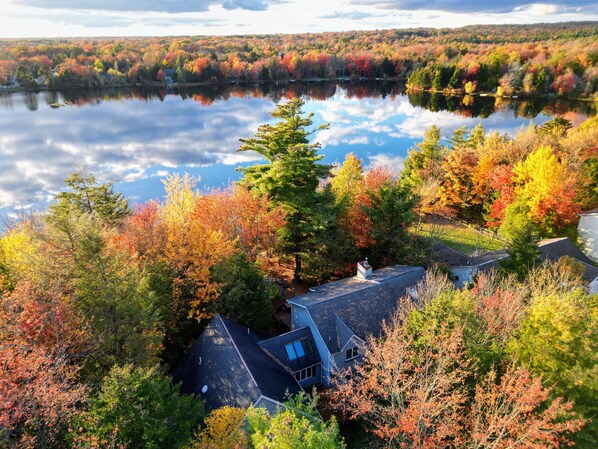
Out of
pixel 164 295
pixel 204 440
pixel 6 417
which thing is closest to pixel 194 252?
pixel 164 295

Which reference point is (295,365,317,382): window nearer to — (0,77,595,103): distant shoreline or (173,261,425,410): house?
(173,261,425,410): house

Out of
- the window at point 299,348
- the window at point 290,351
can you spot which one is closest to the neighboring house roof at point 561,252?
the window at point 299,348

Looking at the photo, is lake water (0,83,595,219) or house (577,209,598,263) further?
lake water (0,83,595,219)

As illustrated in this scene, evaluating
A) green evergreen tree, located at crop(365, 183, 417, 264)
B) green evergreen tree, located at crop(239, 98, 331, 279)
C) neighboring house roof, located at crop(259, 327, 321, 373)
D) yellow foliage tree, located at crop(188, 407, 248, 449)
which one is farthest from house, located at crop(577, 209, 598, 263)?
yellow foliage tree, located at crop(188, 407, 248, 449)

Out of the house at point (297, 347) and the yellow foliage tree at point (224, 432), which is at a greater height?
the yellow foliage tree at point (224, 432)

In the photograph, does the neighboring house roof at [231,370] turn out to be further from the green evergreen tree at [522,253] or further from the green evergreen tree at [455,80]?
the green evergreen tree at [455,80]

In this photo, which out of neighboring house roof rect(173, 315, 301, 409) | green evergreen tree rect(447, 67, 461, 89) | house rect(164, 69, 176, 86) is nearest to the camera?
neighboring house roof rect(173, 315, 301, 409)

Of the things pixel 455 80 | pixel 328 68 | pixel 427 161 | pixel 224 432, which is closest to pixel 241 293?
pixel 224 432
